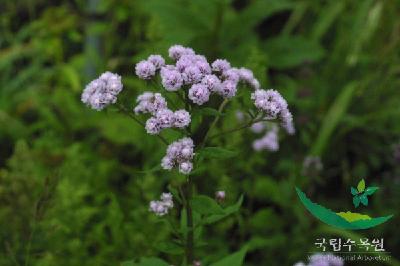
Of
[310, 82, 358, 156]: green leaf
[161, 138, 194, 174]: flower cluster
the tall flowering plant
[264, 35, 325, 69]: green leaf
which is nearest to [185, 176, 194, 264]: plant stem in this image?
the tall flowering plant

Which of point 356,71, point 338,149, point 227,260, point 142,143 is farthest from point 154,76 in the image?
point 356,71

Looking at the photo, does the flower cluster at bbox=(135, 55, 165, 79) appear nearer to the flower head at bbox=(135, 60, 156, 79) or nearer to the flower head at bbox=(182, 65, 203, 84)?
the flower head at bbox=(135, 60, 156, 79)

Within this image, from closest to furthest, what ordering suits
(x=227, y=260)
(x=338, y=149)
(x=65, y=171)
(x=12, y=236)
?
(x=227, y=260)
(x=12, y=236)
(x=65, y=171)
(x=338, y=149)

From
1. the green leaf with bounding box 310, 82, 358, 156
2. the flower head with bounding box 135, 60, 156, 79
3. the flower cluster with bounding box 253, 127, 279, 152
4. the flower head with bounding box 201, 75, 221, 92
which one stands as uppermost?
the green leaf with bounding box 310, 82, 358, 156

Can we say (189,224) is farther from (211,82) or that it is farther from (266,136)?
(266,136)

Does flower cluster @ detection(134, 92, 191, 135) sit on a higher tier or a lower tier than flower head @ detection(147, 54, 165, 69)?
lower

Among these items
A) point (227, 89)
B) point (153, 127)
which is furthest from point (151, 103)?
point (227, 89)

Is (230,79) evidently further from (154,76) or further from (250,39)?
(250,39)
